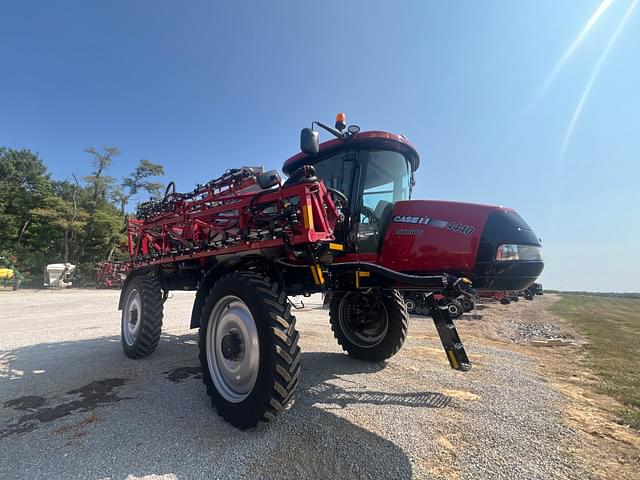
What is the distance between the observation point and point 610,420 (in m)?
2.99

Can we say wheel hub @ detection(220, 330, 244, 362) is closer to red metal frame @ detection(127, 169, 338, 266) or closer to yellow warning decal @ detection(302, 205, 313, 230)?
red metal frame @ detection(127, 169, 338, 266)

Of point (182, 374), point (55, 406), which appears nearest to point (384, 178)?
point (182, 374)

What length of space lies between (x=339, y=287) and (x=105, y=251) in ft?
118

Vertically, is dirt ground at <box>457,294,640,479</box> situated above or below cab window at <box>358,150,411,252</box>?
below

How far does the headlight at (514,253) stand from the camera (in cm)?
281

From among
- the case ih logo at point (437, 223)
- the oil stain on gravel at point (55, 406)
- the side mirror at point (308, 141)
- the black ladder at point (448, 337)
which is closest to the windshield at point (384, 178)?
the case ih logo at point (437, 223)

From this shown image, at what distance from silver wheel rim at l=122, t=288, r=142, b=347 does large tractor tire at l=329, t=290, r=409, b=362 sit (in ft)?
9.69

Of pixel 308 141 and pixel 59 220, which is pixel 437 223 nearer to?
pixel 308 141

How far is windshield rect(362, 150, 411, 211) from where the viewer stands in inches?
145

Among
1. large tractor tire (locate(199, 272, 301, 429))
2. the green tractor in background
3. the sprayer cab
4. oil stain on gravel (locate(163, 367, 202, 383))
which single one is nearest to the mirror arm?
the sprayer cab

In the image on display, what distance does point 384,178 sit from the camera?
377cm

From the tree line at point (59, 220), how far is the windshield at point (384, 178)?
30.2m

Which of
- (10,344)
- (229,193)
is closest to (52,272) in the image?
(10,344)

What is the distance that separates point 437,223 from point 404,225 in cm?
34
